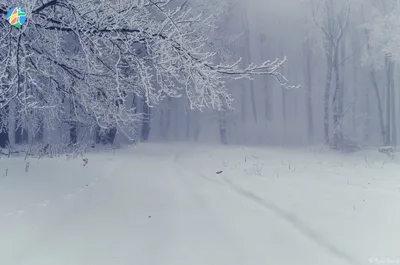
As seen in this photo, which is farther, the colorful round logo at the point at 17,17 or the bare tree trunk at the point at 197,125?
the bare tree trunk at the point at 197,125

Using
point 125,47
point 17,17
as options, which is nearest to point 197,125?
point 125,47

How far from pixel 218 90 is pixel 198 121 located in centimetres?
4244

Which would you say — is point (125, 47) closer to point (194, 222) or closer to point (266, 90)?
point (194, 222)

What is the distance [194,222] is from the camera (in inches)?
194

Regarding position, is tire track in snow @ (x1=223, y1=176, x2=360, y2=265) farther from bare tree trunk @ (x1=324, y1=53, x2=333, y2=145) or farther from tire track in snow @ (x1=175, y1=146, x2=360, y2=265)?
bare tree trunk @ (x1=324, y1=53, x2=333, y2=145)

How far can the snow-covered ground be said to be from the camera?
3.64 metres

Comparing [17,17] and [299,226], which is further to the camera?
[17,17]

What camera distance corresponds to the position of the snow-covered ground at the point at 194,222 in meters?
3.64

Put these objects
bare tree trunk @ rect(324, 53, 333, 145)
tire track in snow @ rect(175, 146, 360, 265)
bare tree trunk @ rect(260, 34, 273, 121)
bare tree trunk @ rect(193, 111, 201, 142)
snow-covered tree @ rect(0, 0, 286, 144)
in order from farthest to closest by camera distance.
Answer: bare tree trunk @ rect(193, 111, 201, 142) → bare tree trunk @ rect(260, 34, 273, 121) → bare tree trunk @ rect(324, 53, 333, 145) → snow-covered tree @ rect(0, 0, 286, 144) → tire track in snow @ rect(175, 146, 360, 265)

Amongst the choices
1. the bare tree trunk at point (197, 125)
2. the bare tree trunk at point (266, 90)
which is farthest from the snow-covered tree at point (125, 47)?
the bare tree trunk at point (197, 125)

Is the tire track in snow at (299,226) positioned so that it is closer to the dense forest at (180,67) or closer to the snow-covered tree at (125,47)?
the dense forest at (180,67)

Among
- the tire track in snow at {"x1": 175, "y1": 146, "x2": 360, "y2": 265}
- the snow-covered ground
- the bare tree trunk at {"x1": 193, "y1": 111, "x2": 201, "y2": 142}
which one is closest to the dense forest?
the bare tree trunk at {"x1": 193, "y1": 111, "x2": 201, "y2": 142}

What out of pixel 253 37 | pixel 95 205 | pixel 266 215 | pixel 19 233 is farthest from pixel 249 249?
pixel 253 37

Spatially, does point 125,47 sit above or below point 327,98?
above
